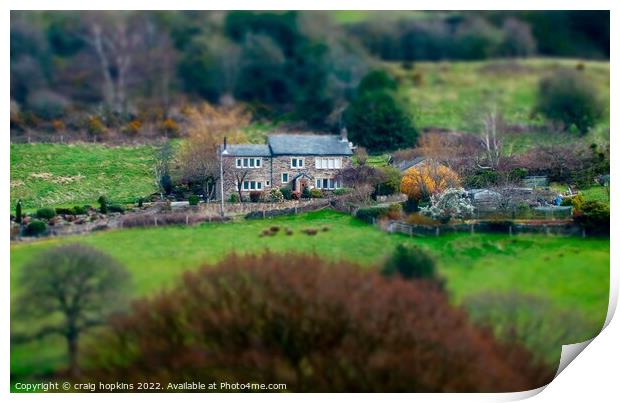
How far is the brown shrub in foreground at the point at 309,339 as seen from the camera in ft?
35.0

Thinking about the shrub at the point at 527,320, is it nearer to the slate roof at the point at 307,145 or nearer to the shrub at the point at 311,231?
the shrub at the point at 311,231

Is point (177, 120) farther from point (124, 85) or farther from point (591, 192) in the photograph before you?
point (591, 192)

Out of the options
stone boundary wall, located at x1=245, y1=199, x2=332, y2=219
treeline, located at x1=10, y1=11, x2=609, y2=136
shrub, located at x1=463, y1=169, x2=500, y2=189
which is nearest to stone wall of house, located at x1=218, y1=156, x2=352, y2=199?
stone boundary wall, located at x1=245, y1=199, x2=332, y2=219

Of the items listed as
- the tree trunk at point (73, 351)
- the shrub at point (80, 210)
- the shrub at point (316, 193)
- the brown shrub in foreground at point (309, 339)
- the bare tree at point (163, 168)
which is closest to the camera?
the brown shrub in foreground at point (309, 339)

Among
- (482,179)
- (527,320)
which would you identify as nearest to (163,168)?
(482,179)

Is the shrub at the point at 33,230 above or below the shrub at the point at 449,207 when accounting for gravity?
below

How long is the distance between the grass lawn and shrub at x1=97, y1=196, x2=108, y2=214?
0.58 m

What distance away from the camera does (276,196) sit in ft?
42.0

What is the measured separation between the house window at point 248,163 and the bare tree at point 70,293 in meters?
2.31

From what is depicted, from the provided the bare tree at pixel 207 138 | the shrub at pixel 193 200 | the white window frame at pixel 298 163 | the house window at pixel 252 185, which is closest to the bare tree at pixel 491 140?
the white window frame at pixel 298 163

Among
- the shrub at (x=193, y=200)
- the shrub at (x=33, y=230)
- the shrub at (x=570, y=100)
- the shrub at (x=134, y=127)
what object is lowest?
the shrub at (x=33, y=230)

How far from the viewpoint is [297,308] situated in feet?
35.2

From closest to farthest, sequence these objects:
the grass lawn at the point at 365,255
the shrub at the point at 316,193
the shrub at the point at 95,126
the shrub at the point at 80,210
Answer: the grass lawn at the point at 365,255 < the shrub at the point at 80,210 < the shrub at the point at 316,193 < the shrub at the point at 95,126

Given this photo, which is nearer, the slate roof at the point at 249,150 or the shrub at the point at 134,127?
the slate roof at the point at 249,150
